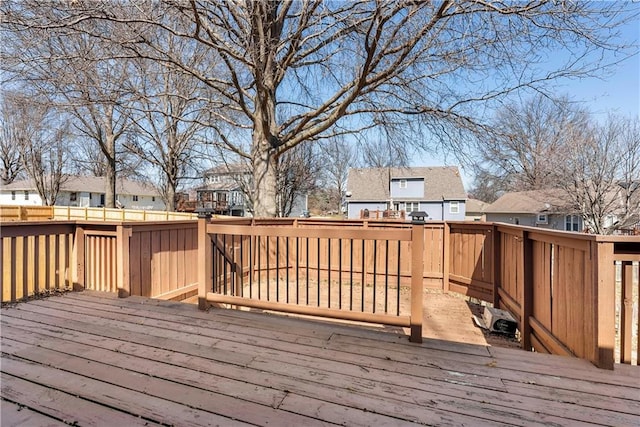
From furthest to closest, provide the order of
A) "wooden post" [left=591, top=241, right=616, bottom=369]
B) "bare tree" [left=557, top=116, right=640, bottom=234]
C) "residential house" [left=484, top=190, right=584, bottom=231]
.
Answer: "residential house" [left=484, top=190, right=584, bottom=231], "bare tree" [left=557, top=116, right=640, bottom=234], "wooden post" [left=591, top=241, right=616, bottom=369]

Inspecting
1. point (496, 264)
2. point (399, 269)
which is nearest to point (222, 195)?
point (496, 264)

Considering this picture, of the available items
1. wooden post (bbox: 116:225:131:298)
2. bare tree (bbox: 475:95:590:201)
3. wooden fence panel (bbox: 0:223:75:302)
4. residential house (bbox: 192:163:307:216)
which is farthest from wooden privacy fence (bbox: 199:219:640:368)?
residential house (bbox: 192:163:307:216)

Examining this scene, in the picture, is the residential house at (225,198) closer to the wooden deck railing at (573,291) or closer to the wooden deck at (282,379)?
the wooden deck railing at (573,291)

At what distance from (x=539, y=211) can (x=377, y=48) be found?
16.3 metres

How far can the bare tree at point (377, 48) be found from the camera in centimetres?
457

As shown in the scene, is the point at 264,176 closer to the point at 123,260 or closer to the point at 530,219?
the point at 123,260

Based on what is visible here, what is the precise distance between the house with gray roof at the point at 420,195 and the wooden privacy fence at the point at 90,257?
20441mm

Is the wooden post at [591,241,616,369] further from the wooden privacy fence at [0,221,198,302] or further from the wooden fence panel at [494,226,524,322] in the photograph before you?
the wooden privacy fence at [0,221,198,302]

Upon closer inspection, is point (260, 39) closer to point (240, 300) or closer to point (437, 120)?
point (437, 120)

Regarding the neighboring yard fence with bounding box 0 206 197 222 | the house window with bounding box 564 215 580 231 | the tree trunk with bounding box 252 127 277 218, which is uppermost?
the tree trunk with bounding box 252 127 277 218

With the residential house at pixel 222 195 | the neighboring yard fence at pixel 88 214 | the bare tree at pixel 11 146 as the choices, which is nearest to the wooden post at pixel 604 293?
the neighboring yard fence at pixel 88 214

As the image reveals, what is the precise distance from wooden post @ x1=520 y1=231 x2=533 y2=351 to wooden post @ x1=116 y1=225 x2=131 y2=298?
4.14 meters

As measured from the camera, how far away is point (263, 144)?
7.15 metres

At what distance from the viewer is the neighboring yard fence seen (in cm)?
1231
